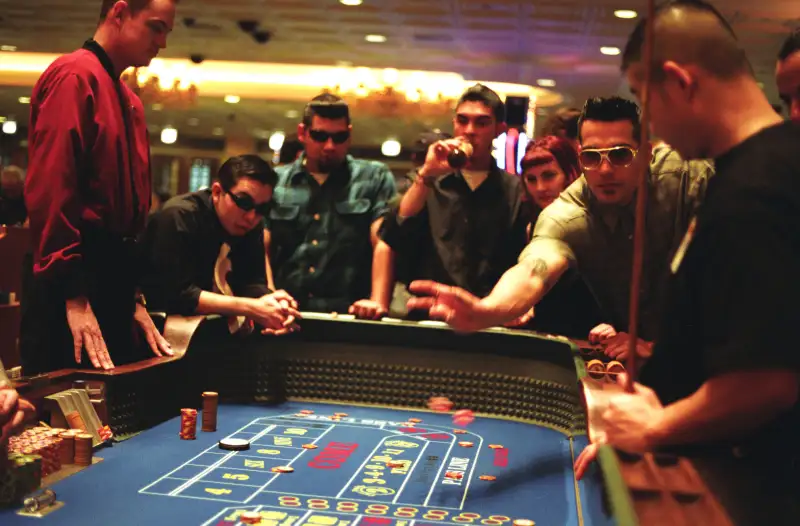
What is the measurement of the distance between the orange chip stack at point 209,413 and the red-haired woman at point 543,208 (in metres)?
1.47

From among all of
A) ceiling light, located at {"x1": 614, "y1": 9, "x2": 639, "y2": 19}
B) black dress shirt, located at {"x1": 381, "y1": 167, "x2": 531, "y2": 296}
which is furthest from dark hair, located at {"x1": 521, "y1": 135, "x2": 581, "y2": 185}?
ceiling light, located at {"x1": 614, "y1": 9, "x2": 639, "y2": 19}

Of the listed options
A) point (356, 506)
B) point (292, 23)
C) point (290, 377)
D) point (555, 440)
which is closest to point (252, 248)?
point (290, 377)

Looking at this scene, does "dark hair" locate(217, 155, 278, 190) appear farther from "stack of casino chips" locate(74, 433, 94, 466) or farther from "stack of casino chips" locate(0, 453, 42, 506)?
"stack of casino chips" locate(0, 453, 42, 506)

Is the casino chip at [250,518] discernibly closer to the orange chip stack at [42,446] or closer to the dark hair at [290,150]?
the orange chip stack at [42,446]

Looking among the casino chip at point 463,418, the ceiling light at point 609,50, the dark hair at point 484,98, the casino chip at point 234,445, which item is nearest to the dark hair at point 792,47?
the dark hair at point 484,98

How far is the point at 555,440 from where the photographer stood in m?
2.92

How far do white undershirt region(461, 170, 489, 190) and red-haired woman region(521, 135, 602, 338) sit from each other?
0.19 m

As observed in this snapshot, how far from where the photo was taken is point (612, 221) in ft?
9.88

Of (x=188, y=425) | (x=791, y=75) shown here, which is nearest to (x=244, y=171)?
(x=188, y=425)

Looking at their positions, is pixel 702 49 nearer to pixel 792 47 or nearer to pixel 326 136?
pixel 792 47

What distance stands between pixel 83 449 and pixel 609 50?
949 cm

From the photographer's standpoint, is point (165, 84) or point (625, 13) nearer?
point (625, 13)

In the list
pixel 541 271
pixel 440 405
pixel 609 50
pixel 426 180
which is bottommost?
pixel 440 405

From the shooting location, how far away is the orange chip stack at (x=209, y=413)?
2.75 metres
